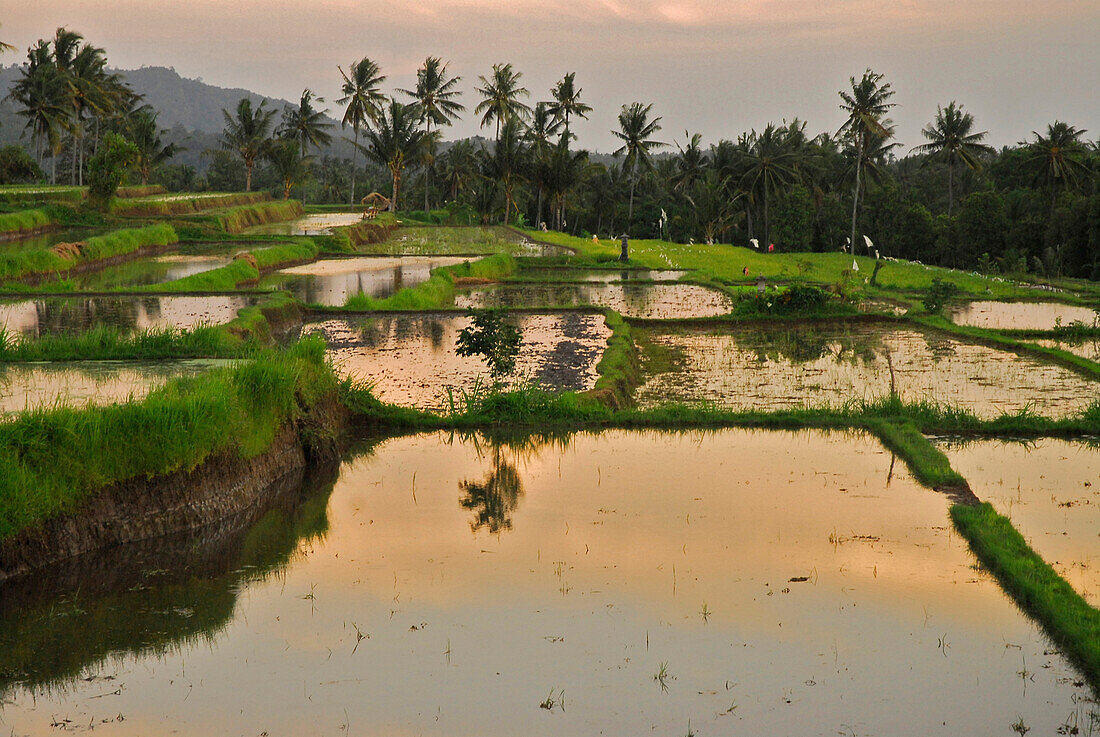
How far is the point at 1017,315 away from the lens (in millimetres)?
17281

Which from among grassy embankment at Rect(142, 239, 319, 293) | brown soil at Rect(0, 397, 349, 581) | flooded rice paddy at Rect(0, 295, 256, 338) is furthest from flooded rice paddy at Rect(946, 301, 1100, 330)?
grassy embankment at Rect(142, 239, 319, 293)

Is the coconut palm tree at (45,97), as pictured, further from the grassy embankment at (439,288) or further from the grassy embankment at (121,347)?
the grassy embankment at (121,347)

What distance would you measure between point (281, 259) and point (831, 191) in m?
29.7

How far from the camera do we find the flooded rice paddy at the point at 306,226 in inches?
1214

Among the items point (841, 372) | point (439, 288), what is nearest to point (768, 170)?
point (439, 288)

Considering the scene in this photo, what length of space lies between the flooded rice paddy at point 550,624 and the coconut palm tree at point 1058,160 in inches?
1373

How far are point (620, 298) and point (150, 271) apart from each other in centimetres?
895

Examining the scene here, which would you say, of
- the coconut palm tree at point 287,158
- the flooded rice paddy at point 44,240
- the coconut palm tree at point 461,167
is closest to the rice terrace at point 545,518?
the flooded rice paddy at point 44,240

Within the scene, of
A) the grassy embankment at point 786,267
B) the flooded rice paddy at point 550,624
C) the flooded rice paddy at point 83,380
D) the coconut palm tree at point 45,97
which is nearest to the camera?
the flooded rice paddy at point 550,624

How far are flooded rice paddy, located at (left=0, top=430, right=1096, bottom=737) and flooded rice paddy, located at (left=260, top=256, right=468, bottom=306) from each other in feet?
36.3

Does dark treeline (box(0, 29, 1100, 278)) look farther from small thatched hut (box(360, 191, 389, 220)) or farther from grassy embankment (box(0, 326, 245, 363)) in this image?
grassy embankment (box(0, 326, 245, 363))

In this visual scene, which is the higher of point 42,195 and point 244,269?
point 42,195

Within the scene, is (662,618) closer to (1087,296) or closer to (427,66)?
(1087,296)

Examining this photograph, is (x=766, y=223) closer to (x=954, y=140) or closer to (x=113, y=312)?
(x=954, y=140)
